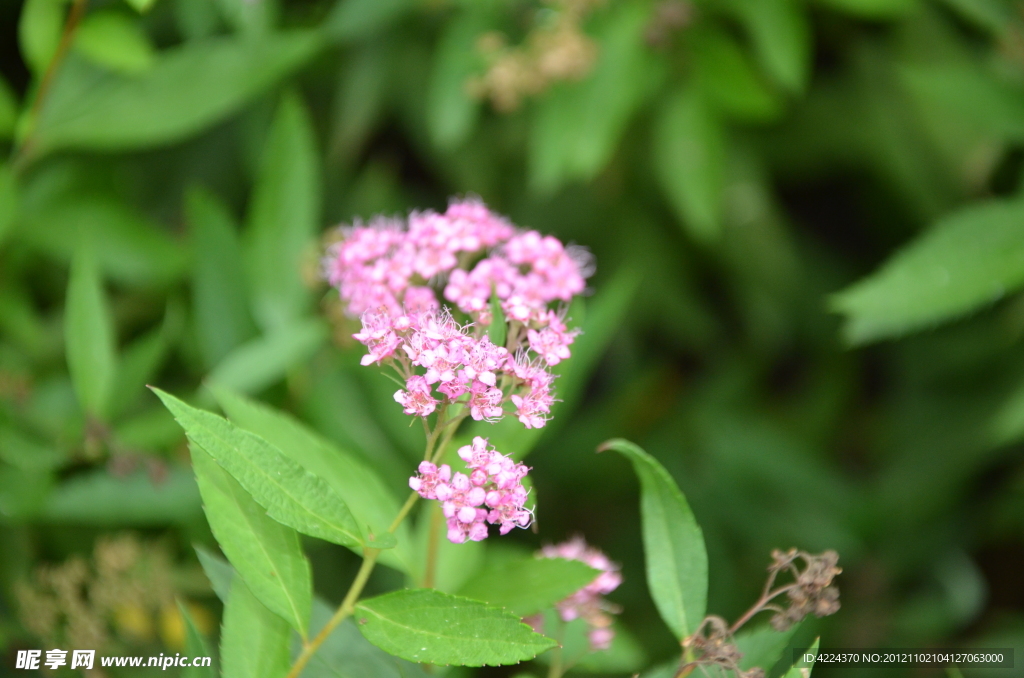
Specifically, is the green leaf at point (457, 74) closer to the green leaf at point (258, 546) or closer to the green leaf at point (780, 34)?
the green leaf at point (780, 34)

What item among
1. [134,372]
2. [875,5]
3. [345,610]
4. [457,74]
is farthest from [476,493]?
[875,5]

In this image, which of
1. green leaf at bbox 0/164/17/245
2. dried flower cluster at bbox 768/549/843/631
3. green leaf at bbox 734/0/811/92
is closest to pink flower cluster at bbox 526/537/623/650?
dried flower cluster at bbox 768/549/843/631

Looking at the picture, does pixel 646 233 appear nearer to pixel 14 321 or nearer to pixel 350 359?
pixel 350 359

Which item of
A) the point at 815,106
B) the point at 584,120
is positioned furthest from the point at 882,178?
the point at 584,120

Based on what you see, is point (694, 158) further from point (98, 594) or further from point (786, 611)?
point (98, 594)

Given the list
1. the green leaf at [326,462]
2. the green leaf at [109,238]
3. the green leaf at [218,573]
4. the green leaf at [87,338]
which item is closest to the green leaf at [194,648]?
the green leaf at [218,573]

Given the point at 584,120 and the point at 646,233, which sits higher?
the point at 646,233

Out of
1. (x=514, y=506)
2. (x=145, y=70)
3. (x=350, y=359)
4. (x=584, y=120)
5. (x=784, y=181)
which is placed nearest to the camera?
(x=514, y=506)
